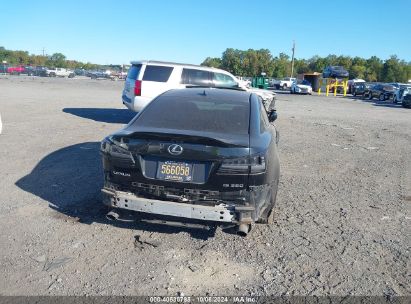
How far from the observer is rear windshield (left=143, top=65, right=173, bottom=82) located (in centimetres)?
1241

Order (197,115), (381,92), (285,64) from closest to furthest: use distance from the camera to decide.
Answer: (197,115) < (381,92) < (285,64)

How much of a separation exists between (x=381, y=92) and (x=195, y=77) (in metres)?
30.0

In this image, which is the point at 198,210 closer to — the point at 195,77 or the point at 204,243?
the point at 204,243

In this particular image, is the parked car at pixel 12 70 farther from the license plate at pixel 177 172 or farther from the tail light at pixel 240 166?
the tail light at pixel 240 166

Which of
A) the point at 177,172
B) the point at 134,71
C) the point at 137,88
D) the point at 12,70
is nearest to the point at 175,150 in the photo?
the point at 177,172

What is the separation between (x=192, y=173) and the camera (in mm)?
3773

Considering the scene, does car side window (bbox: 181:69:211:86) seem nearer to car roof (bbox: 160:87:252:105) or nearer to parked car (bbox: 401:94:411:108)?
car roof (bbox: 160:87:252:105)

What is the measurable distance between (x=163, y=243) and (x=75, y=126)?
8.37 m

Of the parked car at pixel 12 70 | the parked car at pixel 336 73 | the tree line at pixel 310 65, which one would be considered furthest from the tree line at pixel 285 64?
the parked car at pixel 336 73

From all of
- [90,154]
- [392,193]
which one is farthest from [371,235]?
[90,154]

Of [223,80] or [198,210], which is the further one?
[223,80]

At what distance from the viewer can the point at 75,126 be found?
38.0ft

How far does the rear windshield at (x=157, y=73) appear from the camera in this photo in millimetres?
12406

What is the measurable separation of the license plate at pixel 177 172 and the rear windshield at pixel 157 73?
8.97m
